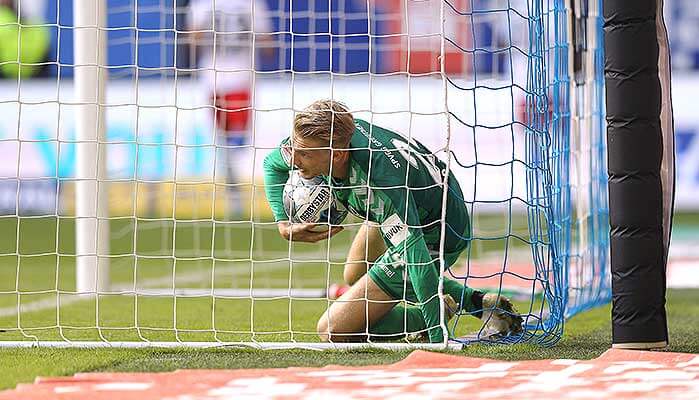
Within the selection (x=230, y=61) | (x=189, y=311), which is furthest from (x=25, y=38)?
(x=189, y=311)

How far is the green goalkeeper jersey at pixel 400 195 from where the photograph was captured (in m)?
4.09

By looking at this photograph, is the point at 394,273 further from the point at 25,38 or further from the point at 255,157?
the point at 25,38

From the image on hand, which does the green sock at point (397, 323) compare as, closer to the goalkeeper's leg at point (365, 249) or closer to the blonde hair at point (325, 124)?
the goalkeeper's leg at point (365, 249)

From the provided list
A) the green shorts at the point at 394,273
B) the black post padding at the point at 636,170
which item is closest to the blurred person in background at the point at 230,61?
the green shorts at the point at 394,273

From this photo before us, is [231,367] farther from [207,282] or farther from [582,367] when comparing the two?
[207,282]

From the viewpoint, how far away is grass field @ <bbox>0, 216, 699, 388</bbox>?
3783 mm

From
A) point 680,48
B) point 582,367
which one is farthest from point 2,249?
point 582,367

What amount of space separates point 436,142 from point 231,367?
6542mm

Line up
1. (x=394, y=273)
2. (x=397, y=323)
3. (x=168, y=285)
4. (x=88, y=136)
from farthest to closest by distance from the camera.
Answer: (x=168, y=285) → (x=88, y=136) → (x=397, y=323) → (x=394, y=273)

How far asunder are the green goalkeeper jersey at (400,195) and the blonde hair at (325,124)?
0.19 feet

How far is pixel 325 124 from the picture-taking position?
410 centimetres

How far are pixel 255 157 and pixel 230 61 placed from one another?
140 inches

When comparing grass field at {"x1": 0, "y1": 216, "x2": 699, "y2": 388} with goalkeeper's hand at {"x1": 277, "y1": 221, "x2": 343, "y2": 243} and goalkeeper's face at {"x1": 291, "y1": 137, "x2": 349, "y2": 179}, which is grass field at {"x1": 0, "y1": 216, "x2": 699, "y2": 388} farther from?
goalkeeper's face at {"x1": 291, "y1": 137, "x2": 349, "y2": 179}

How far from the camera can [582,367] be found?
134 inches
